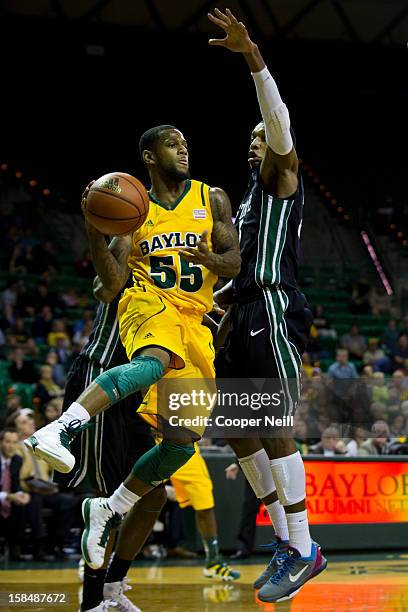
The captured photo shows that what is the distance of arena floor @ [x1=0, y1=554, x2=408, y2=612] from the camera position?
19.7 feet

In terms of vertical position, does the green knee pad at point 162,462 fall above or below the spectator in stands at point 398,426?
below

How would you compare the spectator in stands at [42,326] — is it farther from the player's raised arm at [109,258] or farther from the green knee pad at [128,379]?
the green knee pad at [128,379]

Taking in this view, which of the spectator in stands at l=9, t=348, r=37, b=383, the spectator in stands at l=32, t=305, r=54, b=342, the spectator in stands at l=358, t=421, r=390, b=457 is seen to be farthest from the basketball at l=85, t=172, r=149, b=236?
the spectator in stands at l=32, t=305, r=54, b=342

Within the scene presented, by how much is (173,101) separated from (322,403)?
11699mm

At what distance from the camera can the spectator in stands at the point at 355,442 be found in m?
11.3

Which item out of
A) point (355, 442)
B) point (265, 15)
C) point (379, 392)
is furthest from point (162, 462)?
point (265, 15)

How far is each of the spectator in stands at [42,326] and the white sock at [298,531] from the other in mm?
10832


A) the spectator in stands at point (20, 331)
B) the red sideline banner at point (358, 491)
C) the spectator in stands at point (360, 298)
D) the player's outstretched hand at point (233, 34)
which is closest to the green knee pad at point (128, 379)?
the player's outstretched hand at point (233, 34)

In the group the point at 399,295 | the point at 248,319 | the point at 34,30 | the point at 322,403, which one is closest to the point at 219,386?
the point at 248,319

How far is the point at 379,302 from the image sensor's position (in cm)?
2045

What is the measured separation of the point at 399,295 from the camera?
2031 cm

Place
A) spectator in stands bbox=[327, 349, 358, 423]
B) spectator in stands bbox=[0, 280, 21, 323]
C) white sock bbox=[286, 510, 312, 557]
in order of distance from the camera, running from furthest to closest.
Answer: spectator in stands bbox=[0, 280, 21, 323], spectator in stands bbox=[327, 349, 358, 423], white sock bbox=[286, 510, 312, 557]

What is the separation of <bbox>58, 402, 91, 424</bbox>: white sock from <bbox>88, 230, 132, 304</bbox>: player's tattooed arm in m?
0.76

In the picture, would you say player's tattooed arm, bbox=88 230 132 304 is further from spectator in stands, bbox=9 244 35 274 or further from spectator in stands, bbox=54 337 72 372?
spectator in stands, bbox=9 244 35 274
